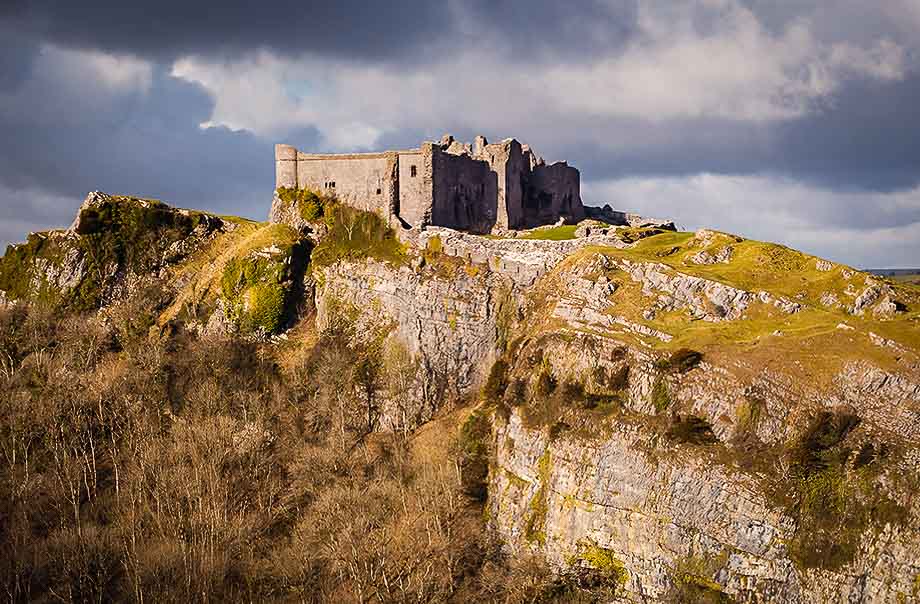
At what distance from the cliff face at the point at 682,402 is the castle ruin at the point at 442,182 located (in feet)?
26.7

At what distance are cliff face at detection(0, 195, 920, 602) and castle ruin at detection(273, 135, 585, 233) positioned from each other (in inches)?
320

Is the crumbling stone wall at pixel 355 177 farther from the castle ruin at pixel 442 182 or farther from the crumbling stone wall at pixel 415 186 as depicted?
the crumbling stone wall at pixel 415 186

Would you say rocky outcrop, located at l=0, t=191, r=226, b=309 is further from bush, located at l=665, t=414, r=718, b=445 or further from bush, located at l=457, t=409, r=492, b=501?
bush, located at l=665, t=414, r=718, b=445

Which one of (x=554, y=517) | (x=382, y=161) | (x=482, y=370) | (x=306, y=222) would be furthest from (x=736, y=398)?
(x=306, y=222)

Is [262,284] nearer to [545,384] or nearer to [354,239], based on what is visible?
[354,239]

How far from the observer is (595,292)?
6256 cm

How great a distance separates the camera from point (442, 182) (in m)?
84.8

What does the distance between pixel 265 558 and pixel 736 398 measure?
39438 millimetres

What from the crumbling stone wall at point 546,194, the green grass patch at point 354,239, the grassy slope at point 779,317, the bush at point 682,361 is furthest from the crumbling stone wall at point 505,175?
the bush at point 682,361

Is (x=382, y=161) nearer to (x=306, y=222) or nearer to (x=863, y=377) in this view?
(x=306, y=222)

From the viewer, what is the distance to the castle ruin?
83.8 meters

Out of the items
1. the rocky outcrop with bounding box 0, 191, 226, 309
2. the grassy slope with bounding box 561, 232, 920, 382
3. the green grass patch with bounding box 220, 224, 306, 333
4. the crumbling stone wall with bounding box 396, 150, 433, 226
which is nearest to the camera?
the grassy slope with bounding box 561, 232, 920, 382

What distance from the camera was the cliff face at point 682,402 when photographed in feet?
145

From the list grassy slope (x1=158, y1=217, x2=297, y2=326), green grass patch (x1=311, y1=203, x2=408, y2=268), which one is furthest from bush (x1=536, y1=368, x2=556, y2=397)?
grassy slope (x1=158, y1=217, x2=297, y2=326)
